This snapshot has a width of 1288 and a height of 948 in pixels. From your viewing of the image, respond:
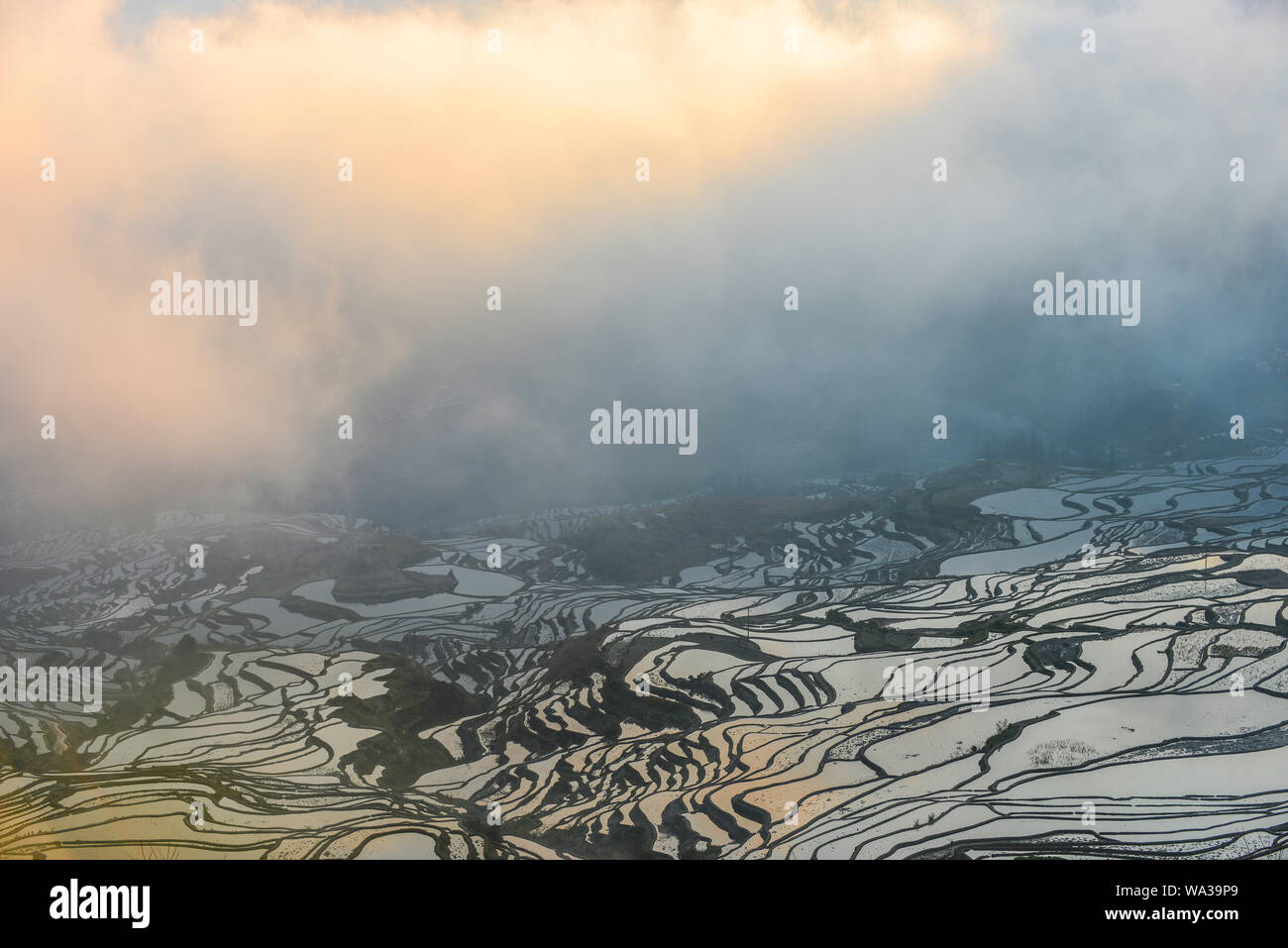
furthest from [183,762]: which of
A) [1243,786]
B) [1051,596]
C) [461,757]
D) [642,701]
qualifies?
[1051,596]

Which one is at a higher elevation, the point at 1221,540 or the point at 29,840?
the point at 1221,540

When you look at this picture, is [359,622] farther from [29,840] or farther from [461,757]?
[29,840]

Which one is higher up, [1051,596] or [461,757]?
[1051,596]

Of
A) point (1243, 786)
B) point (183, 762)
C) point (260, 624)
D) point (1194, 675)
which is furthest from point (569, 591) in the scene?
point (1243, 786)

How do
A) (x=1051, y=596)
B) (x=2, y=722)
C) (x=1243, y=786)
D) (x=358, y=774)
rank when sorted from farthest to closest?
1. (x=1051, y=596)
2. (x=2, y=722)
3. (x=358, y=774)
4. (x=1243, y=786)

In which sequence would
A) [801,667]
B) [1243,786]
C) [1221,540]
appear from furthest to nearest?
[1221,540]
[801,667]
[1243,786]

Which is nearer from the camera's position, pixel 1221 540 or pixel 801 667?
pixel 801 667
